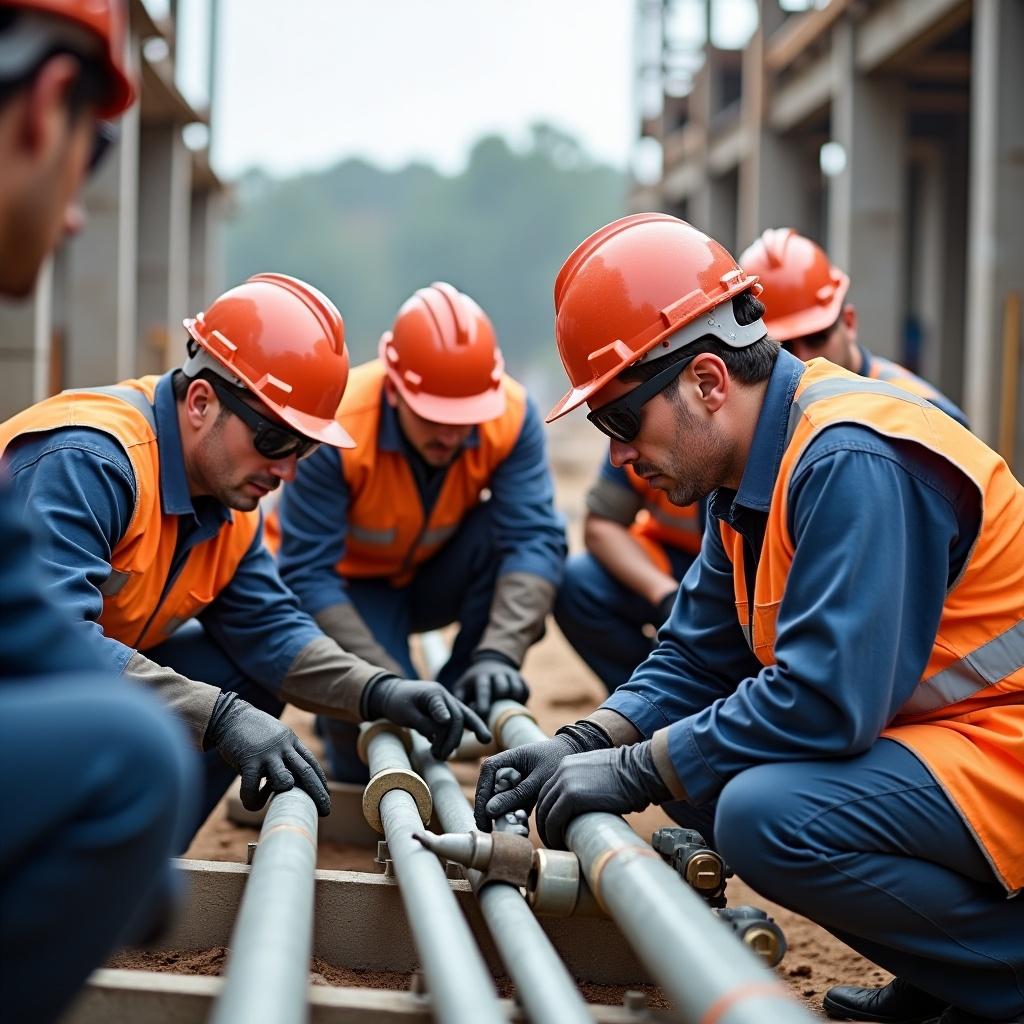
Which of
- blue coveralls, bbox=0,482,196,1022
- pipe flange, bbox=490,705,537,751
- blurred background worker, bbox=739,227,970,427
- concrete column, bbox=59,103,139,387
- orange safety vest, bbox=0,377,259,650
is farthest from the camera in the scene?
concrete column, bbox=59,103,139,387

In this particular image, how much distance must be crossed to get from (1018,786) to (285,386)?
2038 mm

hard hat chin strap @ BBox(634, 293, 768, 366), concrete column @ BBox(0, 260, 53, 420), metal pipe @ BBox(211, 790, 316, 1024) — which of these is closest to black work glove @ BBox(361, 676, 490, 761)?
metal pipe @ BBox(211, 790, 316, 1024)

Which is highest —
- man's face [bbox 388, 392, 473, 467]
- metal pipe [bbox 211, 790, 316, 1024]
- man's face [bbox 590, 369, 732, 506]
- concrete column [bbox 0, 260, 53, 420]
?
concrete column [bbox 0, 260, 53, 420]

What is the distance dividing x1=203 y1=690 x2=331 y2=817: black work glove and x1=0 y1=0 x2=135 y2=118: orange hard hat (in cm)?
169

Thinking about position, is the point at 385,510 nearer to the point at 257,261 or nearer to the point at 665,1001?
the point at 665,1001

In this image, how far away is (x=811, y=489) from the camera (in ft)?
8.34

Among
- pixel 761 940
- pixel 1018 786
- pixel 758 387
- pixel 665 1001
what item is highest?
pixel 758 387

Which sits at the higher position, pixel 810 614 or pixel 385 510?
pixel 385 510

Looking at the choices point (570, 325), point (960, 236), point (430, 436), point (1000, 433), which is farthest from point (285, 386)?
point (960, 236)

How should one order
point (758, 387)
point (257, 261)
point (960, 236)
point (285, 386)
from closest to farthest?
point (758, 387) < point (285, 386) < point (960, 236) < point (257, 261)

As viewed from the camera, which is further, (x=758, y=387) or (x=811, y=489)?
(x=758, y=387)

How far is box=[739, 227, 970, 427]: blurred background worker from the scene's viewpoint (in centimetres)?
505

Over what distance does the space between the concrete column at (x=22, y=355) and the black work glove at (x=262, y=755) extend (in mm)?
5683

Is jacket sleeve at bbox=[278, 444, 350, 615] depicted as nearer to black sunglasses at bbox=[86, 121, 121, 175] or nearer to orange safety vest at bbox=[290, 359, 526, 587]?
orange safety vest at bbox=[290, 359, 526, 587]
